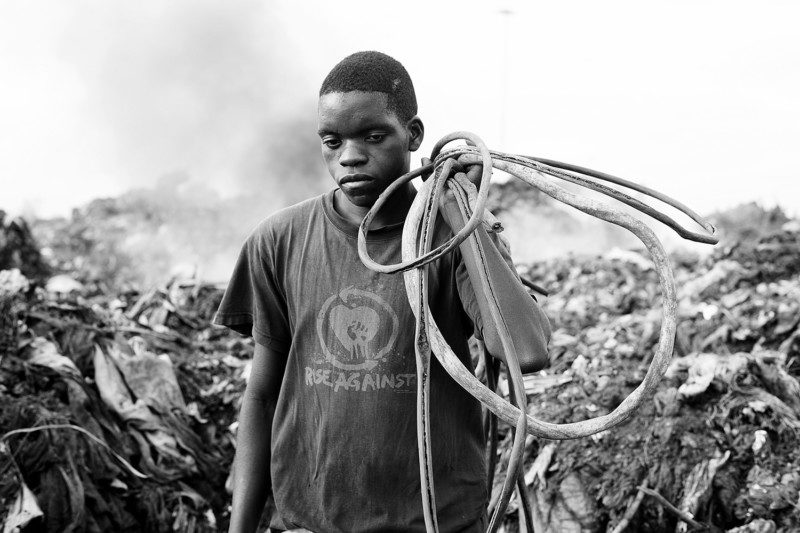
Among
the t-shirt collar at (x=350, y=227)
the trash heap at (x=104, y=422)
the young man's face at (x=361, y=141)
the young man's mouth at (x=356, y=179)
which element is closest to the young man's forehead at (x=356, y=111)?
the young man's face at (x=361, y=141)

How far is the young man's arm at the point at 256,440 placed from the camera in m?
1.95

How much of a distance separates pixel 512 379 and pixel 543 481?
2.42 metres

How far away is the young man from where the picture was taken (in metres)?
1.71

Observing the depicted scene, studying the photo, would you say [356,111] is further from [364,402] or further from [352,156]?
[364,402]

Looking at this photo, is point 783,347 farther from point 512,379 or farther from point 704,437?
point 512,379

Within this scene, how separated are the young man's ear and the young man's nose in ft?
0.49

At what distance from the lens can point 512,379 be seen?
136cm

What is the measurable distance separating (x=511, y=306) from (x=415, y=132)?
1.64 ft

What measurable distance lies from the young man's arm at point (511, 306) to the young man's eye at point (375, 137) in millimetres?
266

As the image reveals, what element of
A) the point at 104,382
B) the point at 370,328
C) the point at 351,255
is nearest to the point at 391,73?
the point at 351,255

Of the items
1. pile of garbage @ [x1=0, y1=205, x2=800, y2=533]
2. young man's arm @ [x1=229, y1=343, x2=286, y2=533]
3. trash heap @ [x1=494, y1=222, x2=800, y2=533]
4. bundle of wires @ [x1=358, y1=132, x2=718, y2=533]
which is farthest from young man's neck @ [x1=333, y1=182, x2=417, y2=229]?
trash heap @ [x1=494, y1=222, x2=800, y2=533]

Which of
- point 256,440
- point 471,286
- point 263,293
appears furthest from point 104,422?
point 471,286

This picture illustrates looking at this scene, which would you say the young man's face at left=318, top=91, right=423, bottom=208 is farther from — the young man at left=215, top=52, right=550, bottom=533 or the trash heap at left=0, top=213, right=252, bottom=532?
the trash heap at left=0, top=213, right=252, bottom=532

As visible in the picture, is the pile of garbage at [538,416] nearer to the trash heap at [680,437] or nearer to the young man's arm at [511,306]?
the trash heap at [680,437]
